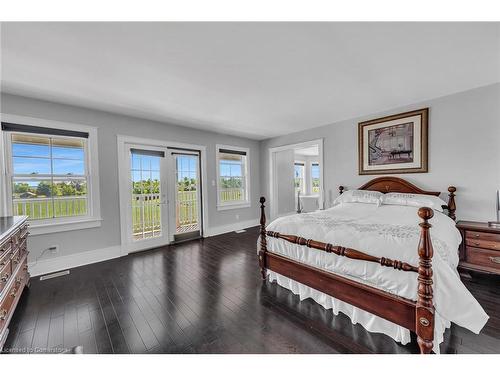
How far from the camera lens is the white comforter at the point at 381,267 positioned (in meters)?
1.43

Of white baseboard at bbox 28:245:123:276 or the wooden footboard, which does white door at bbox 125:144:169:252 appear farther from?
the wooden footboard

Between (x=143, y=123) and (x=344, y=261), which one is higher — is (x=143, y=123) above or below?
above

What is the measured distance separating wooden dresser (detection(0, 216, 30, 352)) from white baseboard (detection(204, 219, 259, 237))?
10.3ft

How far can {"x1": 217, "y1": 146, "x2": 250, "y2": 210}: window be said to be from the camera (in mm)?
5457

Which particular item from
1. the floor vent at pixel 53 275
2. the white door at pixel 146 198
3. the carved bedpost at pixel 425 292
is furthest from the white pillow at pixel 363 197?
the floor vent at pixel 53 275

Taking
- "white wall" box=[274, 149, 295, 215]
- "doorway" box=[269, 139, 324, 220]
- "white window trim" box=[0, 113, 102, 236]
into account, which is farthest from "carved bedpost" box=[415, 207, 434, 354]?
"white wall" box=[274, 149, 295, 215]

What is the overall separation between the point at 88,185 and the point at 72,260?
3.90ft

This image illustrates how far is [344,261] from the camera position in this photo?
190cm

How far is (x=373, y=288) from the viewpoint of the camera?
1701 millimetres

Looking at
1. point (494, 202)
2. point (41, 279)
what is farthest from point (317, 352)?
point (41, 279)

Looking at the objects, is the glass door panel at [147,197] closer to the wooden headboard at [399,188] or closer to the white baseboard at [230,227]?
the white baseboard at [230,227]
